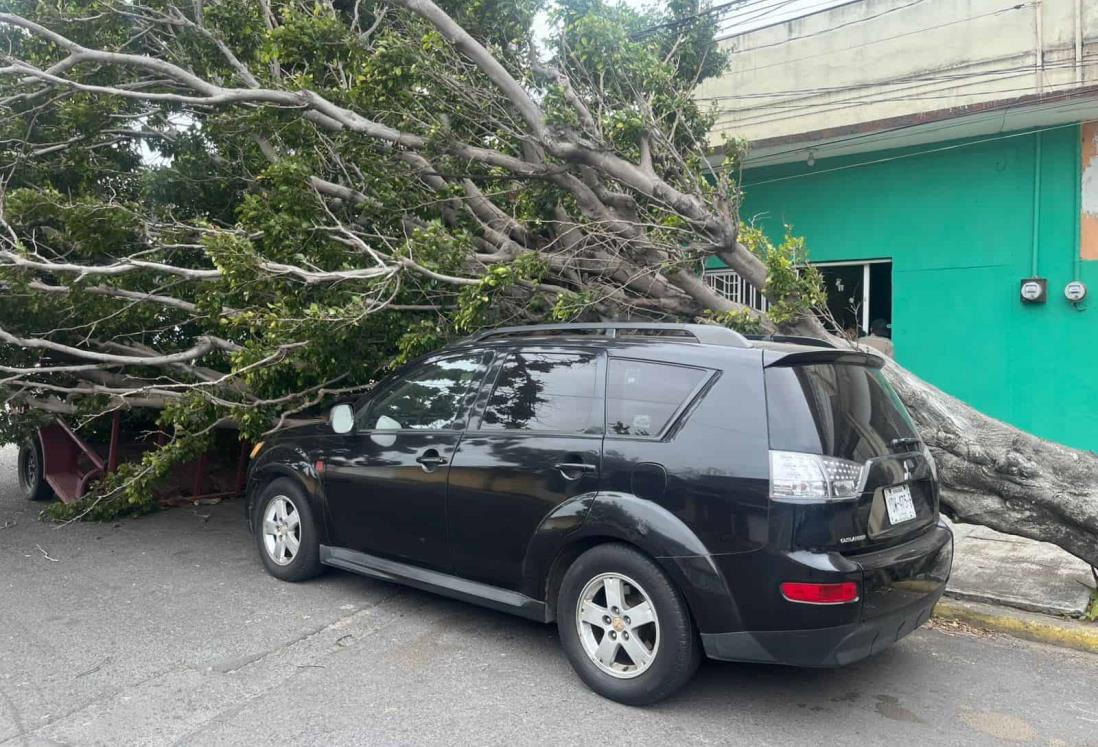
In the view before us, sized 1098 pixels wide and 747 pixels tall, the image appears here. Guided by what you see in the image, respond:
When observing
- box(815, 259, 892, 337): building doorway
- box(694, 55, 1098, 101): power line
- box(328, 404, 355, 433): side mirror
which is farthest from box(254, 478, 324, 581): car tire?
box(815, 259, 892, 337): building doorway

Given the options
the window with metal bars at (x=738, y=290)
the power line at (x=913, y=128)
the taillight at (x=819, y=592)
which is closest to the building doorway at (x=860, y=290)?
the window with metal bars at (x=738, y=290)

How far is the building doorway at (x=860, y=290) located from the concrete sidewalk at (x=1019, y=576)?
379cm

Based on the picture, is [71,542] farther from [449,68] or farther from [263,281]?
[449,68]

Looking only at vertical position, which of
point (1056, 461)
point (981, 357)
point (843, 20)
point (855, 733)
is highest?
point (843, 20)

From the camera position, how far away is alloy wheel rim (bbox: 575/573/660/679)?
389cm

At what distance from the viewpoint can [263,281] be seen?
21.1ft

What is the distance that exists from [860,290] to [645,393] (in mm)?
7207

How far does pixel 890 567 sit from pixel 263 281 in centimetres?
483

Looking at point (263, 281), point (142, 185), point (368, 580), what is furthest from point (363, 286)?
point (142, 185)

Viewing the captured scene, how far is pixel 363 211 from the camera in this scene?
24.5ft

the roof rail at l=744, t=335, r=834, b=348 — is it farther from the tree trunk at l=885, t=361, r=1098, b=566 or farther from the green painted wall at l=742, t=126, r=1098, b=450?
the green painted wall at l=742, t=126, r=1098, b=450

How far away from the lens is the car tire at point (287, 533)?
18.4 feet

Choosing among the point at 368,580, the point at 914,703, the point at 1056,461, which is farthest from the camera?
the point at 368,580

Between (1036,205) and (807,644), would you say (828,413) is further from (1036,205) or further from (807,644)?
(1036,205)
